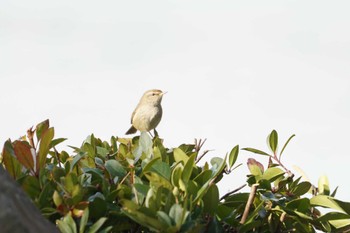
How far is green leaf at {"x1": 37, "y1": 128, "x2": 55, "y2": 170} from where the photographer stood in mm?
3299

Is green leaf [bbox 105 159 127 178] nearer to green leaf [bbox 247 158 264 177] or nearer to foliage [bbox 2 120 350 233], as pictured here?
foliage [bbox 2 120 350 233]

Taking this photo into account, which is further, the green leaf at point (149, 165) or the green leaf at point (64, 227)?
the green leaf at point (149, 165)

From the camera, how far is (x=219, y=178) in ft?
11.4

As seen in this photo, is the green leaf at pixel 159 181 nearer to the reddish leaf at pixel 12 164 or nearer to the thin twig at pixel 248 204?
the thin twig at pixel 248 204

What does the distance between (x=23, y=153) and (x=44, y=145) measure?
0.45ft

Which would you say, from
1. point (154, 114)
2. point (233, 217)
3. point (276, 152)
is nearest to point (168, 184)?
point (233, 217)

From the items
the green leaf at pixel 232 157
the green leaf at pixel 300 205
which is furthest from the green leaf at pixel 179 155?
the green leaf at pixel 300 205

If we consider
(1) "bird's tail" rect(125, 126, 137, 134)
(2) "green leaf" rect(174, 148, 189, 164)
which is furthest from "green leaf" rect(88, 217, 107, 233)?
(1) "bird's tail" rect(125, 126, 137, 134)

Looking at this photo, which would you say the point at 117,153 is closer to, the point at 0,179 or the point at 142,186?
the point at 142,186

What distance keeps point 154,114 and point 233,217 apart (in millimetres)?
8499

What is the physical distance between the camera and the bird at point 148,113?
11.6 meters

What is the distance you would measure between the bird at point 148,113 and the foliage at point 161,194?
305 inches

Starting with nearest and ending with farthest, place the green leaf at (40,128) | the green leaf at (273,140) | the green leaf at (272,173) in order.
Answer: the green leaf at (272,173) → the green leaf at (40,128) → the green leaf at (273,140)

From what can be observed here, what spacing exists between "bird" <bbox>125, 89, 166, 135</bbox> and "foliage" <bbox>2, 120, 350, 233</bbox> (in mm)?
7744
